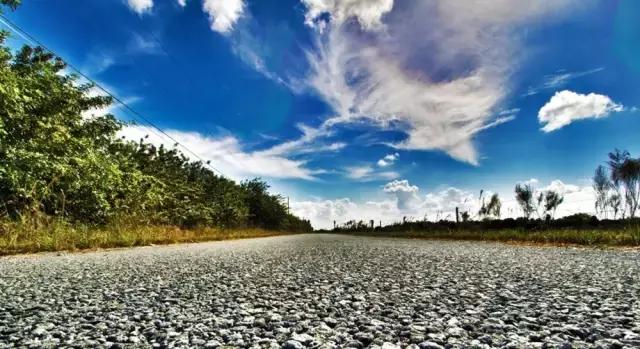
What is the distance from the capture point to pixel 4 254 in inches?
285

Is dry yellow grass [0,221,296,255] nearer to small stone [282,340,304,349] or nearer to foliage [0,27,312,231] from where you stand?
foliage [0,27,312,231]

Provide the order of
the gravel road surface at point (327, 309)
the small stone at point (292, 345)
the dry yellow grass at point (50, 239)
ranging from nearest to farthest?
the small stone at point (292, 345) < the gravel road surface at point (327, 309) < the dry yellow grass at point (50, 239)

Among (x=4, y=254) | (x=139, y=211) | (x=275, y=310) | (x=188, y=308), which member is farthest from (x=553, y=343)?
(x=139, y=211)

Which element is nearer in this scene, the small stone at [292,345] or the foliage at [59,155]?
the small stone at [292,345]

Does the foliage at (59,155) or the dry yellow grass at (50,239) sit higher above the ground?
the foliage at (59,155)

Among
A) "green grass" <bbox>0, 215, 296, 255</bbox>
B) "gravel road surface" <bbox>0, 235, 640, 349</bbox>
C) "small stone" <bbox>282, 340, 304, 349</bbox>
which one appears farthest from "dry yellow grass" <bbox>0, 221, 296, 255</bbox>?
"small stone" <bbox>282, 340, 304, 349</bbox>

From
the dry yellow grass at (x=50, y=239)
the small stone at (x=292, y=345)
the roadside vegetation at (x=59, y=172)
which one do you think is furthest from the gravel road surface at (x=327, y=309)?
the roadside vegetation at (x=59, y=172)

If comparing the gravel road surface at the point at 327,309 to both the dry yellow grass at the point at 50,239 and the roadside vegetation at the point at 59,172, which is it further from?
the roadside vegetation at the point at 59,172

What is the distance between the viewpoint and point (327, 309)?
2.83m

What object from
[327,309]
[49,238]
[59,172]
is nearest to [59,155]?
[59,172]

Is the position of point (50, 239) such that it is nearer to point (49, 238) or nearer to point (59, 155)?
point (49, 238)

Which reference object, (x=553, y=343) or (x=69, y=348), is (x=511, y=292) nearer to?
(x=553, y=343)

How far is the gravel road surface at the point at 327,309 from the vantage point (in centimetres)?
211

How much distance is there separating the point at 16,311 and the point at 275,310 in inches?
75.6
